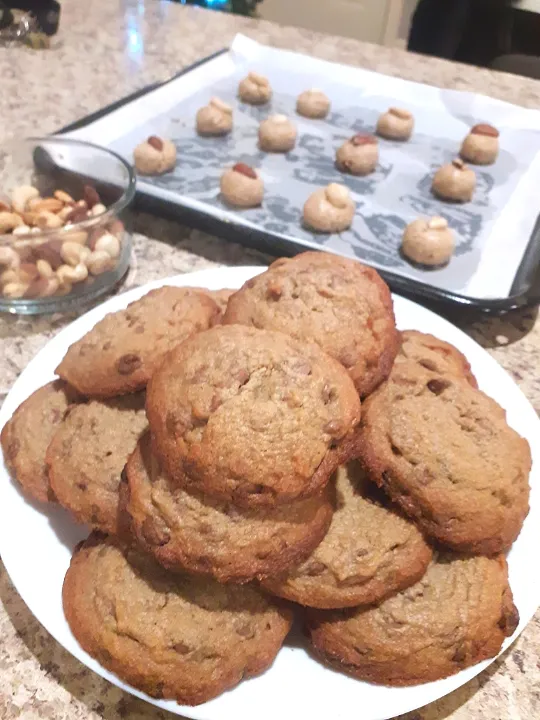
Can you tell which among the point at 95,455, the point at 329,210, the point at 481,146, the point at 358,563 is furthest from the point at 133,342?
the point at 481,146

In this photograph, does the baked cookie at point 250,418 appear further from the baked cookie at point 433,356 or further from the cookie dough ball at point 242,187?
the cookie dough ball at point 242,187

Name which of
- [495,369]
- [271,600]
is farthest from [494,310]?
[271,600]

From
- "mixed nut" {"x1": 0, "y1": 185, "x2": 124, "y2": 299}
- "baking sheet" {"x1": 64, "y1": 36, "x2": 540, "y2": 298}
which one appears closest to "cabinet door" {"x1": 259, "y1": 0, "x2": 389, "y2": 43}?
"baking sheet" {"x1": 64, "y1": 36, "x2": 540, "y2": 298}

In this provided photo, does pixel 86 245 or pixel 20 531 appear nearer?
pixel 20 531

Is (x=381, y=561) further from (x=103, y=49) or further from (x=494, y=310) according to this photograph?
(x=103, y=49)

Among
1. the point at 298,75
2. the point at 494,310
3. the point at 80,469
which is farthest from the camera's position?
the point at 298,75

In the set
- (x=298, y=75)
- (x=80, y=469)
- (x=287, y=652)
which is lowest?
(x=287, y=652)

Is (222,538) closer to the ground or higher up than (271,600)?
higher up
